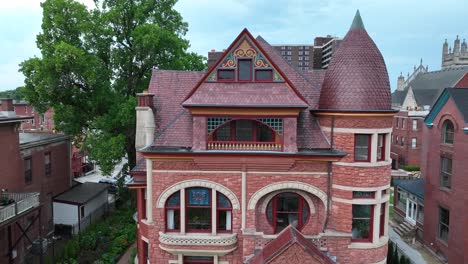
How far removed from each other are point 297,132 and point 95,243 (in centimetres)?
1553

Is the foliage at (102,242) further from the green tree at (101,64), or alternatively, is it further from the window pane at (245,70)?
the window pane at (245,70)

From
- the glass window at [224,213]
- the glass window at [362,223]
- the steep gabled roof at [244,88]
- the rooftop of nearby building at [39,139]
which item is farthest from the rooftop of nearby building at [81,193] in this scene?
the glass window at [362,223]

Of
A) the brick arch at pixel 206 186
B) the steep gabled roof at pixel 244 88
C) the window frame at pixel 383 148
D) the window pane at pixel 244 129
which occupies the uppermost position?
the steep gabled roof at pixel 244 88

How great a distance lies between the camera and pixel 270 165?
1319 cm

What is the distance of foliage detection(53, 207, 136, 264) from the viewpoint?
19625mm

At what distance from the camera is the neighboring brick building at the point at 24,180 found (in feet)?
62.2

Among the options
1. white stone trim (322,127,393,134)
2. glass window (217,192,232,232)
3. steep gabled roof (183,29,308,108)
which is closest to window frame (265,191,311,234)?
glass window (217,192,232,232)

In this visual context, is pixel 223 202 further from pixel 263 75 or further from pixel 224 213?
pixel 263 75

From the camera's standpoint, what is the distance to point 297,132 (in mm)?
13844

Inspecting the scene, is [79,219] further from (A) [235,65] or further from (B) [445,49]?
(B) [445,49]

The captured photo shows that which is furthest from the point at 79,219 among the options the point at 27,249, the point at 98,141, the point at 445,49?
the point at 445,49

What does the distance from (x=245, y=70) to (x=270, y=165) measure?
155 inches

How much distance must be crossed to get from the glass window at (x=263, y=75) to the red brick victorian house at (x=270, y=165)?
0.08 meters

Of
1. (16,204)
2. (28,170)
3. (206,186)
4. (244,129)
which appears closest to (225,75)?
(244,129)
